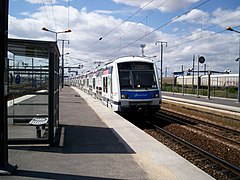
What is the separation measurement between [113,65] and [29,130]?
6.58 m

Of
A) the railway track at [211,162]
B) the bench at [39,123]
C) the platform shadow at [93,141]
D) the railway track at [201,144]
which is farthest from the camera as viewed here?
the bench at [39,123]

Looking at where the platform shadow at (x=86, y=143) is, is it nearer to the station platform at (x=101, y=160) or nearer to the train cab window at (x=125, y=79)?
the station platform at (x=101, y=160)

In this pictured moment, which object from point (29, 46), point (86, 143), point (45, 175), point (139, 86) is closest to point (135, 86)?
point (139, 86)

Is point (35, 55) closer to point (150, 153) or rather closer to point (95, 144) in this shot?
point (95, 144)

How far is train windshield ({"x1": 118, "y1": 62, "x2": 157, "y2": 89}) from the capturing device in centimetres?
1378

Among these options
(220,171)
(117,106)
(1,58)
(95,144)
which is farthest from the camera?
(117,106)

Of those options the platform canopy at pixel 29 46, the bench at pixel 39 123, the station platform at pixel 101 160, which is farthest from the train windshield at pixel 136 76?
the platform canopy at pixel 29 46

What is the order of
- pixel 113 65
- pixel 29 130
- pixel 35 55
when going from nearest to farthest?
pixel 35 55, pixel 29 130, pixel 113 65

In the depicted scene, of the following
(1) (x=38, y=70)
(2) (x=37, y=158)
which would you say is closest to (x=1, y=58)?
(2) (x=37, y=158)

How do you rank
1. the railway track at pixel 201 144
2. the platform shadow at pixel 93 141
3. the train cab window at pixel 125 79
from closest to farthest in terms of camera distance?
the railway track at pixel 201 144 < the platform shadow at pixel 93 141 < the train cab window at pixel 125 79

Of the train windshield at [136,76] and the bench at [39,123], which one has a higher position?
the train windshield at [136,76]

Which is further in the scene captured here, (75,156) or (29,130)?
(29,130)

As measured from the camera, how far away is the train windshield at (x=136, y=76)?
13781 millimetres

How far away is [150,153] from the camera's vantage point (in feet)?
22.3
